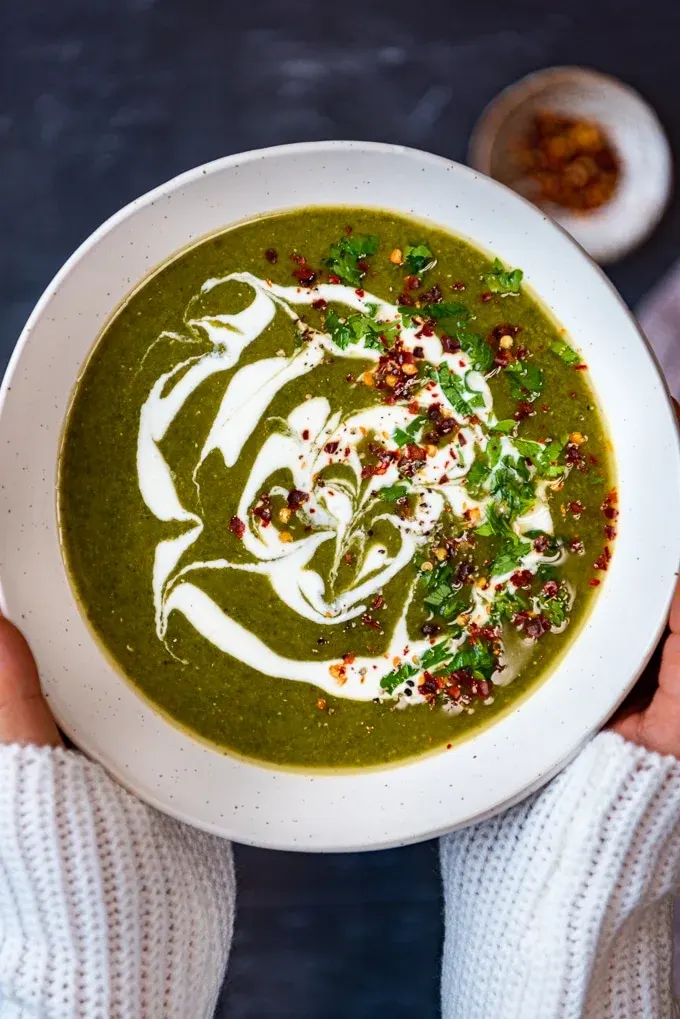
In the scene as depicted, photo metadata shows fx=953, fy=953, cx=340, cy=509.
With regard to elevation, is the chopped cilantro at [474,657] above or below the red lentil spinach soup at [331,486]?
below

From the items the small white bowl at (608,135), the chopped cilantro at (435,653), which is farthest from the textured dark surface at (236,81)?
the chopped cilantro at (435,653)

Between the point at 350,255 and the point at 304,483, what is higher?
the point at 350,255

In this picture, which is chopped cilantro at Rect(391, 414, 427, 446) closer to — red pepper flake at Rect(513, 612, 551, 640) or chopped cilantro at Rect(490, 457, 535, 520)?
chopped cilantro at Rect(490, 457, 535, 520)

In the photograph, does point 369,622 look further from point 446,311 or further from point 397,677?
point 446,311

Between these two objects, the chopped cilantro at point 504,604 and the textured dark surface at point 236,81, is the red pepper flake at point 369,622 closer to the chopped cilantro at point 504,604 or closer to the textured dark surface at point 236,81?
the chopped cilantro at point 504,604

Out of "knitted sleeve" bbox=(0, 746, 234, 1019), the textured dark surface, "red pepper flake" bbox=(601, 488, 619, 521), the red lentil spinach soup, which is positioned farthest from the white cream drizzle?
the textured dark surface

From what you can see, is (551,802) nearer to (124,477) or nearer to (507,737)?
→ (507,737)

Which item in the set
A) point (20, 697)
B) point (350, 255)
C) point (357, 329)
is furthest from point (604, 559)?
point (20, 697)

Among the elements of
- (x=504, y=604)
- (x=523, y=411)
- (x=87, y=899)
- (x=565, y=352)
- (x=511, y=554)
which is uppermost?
(x=565, y=352)
